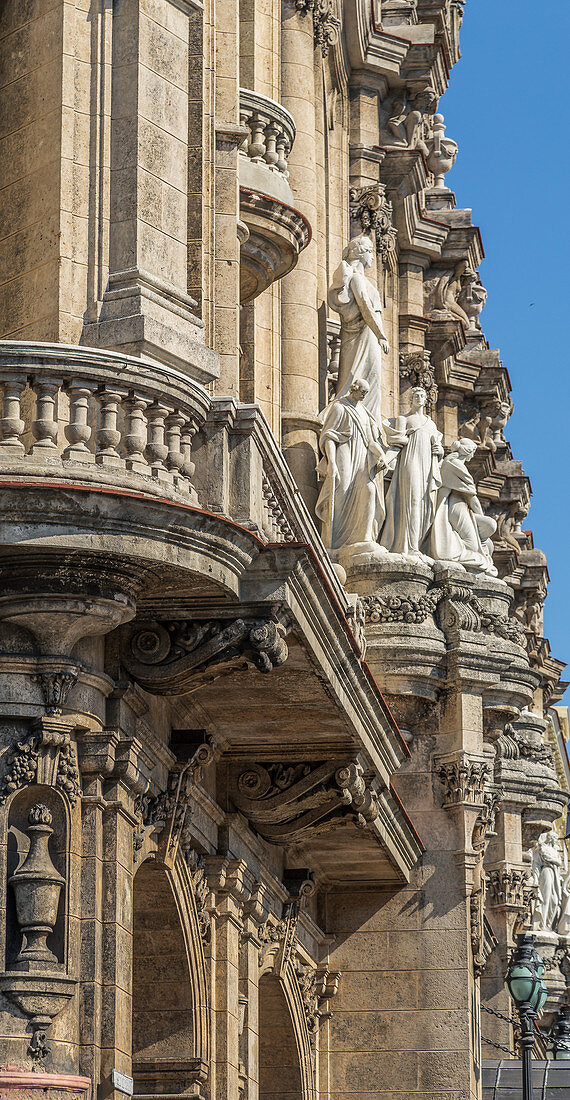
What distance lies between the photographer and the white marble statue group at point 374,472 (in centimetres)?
2798

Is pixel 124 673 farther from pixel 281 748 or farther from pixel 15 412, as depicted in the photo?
pixel 281 748

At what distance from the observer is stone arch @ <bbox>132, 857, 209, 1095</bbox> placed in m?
19.1

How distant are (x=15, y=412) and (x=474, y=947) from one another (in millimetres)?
14404

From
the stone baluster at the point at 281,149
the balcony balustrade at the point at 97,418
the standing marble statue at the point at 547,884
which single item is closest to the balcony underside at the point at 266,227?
the stone baluster at the point at 281,149

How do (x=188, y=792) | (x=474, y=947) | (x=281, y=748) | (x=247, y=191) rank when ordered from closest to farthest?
(x=188, y=792) < (x=281, y=748) < (x=247, y=191) < (x=474, y=947)

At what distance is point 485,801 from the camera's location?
28.3 meters

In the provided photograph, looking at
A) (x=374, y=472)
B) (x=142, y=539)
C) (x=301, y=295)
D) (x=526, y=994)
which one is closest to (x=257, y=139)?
(x=374, y=472)

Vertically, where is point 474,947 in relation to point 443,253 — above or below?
below

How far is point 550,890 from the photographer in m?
51.8

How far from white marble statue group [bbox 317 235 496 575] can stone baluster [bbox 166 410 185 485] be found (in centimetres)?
1191

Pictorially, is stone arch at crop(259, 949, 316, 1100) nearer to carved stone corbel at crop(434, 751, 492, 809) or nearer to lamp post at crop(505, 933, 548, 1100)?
lamp post at crop(505, 933, 548, 1100)

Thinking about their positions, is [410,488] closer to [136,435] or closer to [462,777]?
[462,777]

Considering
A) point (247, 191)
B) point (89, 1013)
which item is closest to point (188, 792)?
point (89, 1013)

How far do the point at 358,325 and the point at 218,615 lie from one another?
12.8 meters
